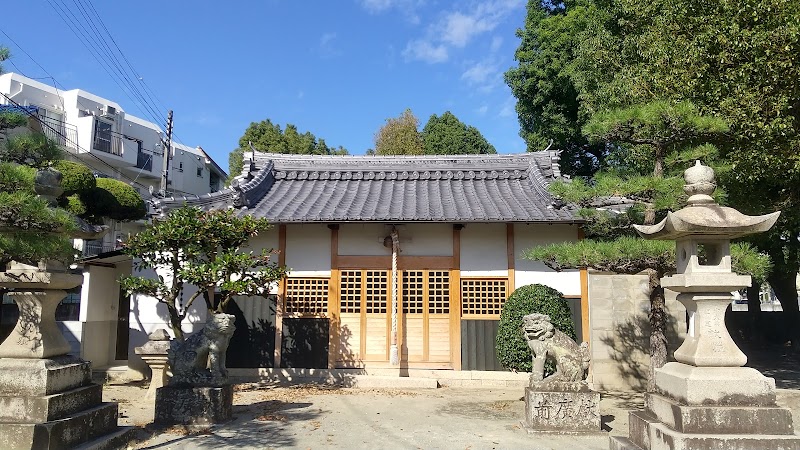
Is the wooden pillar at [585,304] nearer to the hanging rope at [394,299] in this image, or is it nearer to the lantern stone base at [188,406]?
the hanging rope at [394,299]

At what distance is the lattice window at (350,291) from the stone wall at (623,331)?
513 cm

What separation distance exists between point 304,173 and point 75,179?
7.78 m

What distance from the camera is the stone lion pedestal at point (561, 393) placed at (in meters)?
7.01

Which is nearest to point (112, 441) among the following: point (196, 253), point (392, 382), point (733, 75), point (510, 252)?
point (196, 253)

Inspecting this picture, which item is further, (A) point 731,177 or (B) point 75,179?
(B) point 75,179

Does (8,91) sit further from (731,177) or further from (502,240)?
(731,177)

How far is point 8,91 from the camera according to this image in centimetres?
2312

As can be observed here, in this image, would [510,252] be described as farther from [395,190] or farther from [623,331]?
[395,190]

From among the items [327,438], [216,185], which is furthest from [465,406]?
[216,185]

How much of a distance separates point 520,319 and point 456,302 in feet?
6.92

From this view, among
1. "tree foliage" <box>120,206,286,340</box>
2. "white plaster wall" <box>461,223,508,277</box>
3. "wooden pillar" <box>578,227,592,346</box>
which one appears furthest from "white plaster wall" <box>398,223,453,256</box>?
"tree foliage" <box>120,206,286,340</box>

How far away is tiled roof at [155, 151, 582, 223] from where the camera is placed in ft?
37.2

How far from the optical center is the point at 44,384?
→ 5273mm

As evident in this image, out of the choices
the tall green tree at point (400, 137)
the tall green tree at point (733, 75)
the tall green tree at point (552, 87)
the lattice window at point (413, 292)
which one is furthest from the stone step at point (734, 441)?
the tall green tree at point (400, 137)
